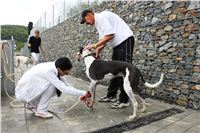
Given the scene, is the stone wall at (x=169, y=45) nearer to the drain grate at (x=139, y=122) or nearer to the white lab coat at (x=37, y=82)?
the drain grate at (x=139, y=122)

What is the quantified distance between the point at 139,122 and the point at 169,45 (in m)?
1.87

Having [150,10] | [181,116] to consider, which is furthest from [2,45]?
[181,116]

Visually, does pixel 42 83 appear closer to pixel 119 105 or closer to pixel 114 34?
pixel 119 105

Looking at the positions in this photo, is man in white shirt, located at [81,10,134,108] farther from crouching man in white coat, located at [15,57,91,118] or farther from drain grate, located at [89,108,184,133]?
crouching man in white coat, located at [15,57,91,118]

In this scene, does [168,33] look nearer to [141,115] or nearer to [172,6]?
[172,6]

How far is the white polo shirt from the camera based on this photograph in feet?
14.4

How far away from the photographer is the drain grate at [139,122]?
3439 millimetres

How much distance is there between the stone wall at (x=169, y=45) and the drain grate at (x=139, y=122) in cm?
50

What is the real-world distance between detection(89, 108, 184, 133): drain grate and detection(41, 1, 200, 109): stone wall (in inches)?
19.7

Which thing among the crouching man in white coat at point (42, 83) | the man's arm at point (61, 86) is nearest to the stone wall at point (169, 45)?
the crouching man in white coat at point (42, 83)

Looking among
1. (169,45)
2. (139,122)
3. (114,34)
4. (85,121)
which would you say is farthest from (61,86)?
(169,45)

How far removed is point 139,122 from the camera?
3.75 metres

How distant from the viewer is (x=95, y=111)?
4316mm

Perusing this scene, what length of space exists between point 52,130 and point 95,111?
43.5 inches
